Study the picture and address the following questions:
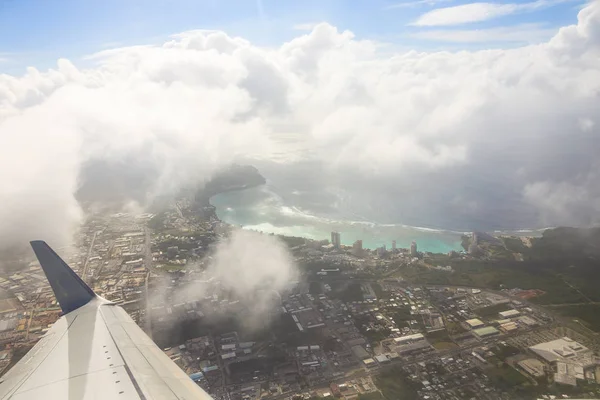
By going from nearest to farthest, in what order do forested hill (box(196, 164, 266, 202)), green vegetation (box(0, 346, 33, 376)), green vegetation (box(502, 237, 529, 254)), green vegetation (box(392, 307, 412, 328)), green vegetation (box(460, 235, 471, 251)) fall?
green vegetation (box(0, 346, 33, 376))
green vegetation (box(392, 307, 412, 328))
green vegetation (box(502, 237, 529, 254))
green vegetation (box(460, 235, 471, 251))
forested hill (box(196, 164, 266, 202))

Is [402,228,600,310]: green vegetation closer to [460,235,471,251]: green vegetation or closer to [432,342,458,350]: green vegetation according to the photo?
[460,235,471,251]: green vegetation

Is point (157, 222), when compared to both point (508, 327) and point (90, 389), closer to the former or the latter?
point (508, 327)

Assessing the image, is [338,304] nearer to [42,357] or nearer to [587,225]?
[42,357]

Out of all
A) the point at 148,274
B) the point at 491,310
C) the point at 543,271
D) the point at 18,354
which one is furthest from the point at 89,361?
the point at 543,271

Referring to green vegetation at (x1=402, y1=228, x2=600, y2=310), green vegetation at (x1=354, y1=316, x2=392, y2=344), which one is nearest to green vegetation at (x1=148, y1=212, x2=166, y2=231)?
green vegetation at (x1=354, y1=316, x2=392, y2=344)

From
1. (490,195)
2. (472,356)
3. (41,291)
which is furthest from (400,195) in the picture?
(41,291)
